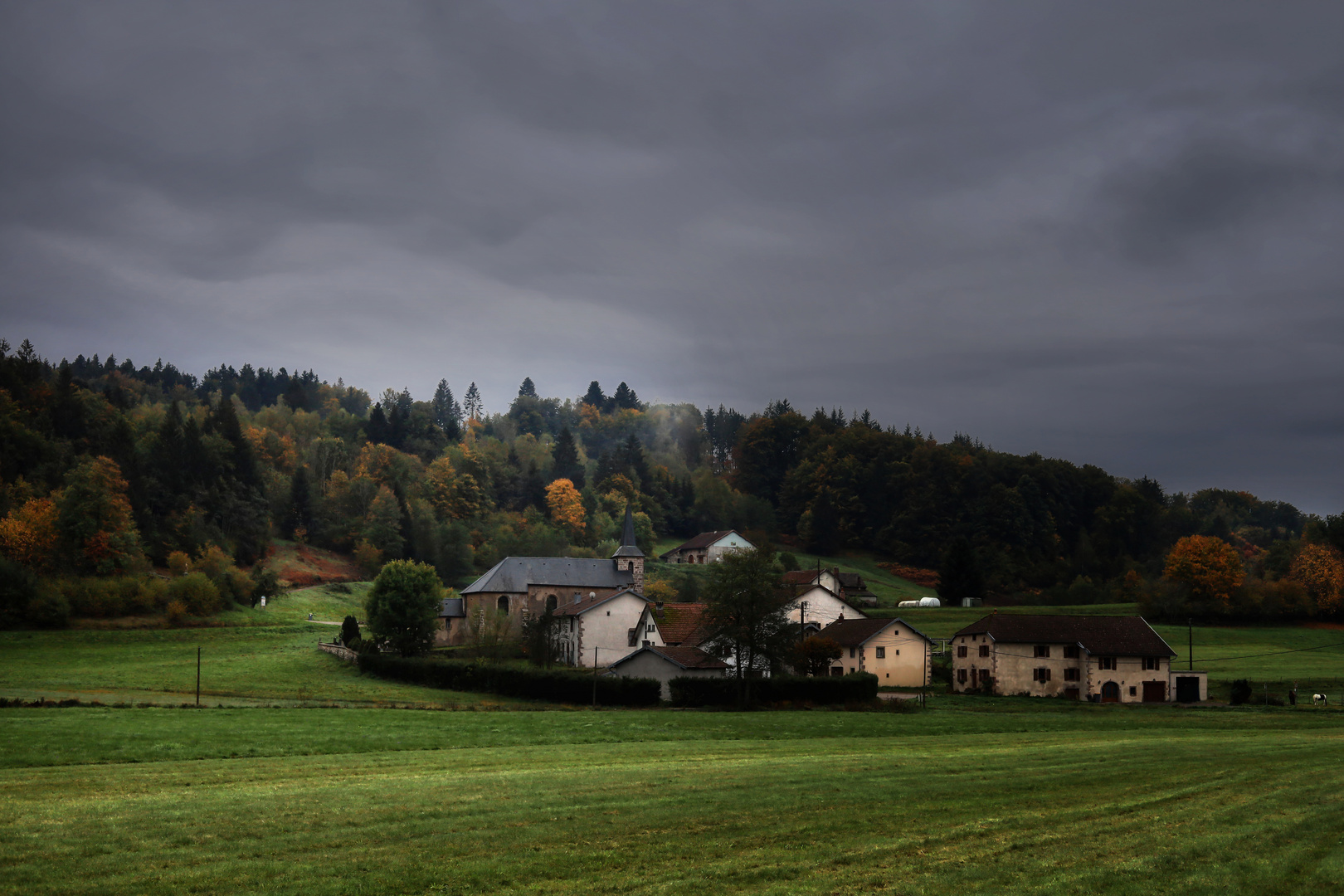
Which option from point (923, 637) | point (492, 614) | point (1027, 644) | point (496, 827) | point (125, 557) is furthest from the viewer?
point (125, 557)

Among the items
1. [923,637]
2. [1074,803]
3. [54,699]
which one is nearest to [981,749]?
[1074,803]

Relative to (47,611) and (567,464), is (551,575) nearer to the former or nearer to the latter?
(47,611)

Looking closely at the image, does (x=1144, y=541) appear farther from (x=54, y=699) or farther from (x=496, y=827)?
(x=496, y=827)

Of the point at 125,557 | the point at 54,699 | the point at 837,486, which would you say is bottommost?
the point at 54,699

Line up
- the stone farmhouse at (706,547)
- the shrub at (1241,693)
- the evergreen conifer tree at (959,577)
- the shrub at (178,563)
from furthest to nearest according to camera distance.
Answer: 1. the stone farmhouse at (706,547)
2. the evergreen conifer tree at (959,577)
3. the shrub at (178,563)
4. the shrub at (1241,693)

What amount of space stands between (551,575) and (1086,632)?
156 feet

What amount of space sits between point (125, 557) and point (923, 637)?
73474 millimetres

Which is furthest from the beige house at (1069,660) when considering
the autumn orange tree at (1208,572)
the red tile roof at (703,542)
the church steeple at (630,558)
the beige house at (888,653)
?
the red tile roof at (703,542)

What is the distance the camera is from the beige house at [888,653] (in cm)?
6975

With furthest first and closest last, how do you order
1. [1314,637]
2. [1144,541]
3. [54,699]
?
[1144,541] → [1314,637] → [54,699]

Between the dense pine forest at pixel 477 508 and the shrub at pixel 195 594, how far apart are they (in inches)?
8.7

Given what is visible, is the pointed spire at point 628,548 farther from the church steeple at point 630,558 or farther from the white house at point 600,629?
the white house at point 600,629

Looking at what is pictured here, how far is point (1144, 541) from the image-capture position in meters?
157

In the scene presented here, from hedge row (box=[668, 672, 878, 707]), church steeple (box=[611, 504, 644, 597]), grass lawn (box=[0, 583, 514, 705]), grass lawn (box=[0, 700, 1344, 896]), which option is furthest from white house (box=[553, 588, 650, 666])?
grass lawn (box=[0, 700, 1344, 896])
